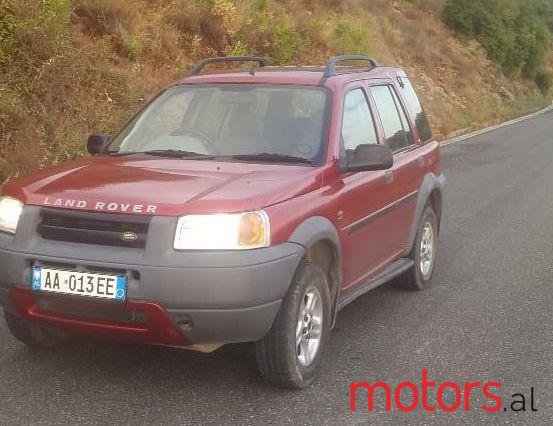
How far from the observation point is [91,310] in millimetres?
4141

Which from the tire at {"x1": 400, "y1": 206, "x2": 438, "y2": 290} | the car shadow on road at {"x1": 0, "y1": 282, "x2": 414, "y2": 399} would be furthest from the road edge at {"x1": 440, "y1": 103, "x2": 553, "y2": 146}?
the car shadow on road at {"x1": 0, "y1": 282, "x2": 414, "y2": 399}

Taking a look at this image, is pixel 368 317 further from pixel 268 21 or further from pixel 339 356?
pixel 268 21

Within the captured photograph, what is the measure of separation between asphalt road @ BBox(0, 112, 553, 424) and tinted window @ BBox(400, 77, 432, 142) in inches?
50.2

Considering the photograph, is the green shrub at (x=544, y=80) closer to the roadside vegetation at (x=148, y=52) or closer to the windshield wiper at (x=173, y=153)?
the roadside vegetation at (x=148, y=52)

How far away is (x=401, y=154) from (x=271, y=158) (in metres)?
1.58

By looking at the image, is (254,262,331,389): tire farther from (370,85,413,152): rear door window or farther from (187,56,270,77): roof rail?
(187,56,270,77): roof rail

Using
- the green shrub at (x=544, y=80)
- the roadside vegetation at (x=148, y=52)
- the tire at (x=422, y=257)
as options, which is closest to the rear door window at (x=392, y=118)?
the tire at (x=422, y=257)

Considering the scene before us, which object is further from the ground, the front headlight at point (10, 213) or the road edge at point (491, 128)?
the front headlight at point (10, 213)

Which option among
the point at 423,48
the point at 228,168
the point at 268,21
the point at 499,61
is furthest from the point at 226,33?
the point at 499,61

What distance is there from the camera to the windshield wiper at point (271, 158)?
4.96 metres

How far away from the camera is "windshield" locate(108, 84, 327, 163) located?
201 inches

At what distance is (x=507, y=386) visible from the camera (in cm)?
466

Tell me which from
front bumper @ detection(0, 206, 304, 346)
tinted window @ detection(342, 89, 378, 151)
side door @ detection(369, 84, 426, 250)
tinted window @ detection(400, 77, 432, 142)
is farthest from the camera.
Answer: tinted window @ detection(400, 77, 432, 142)

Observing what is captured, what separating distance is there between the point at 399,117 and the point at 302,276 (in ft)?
8.20
